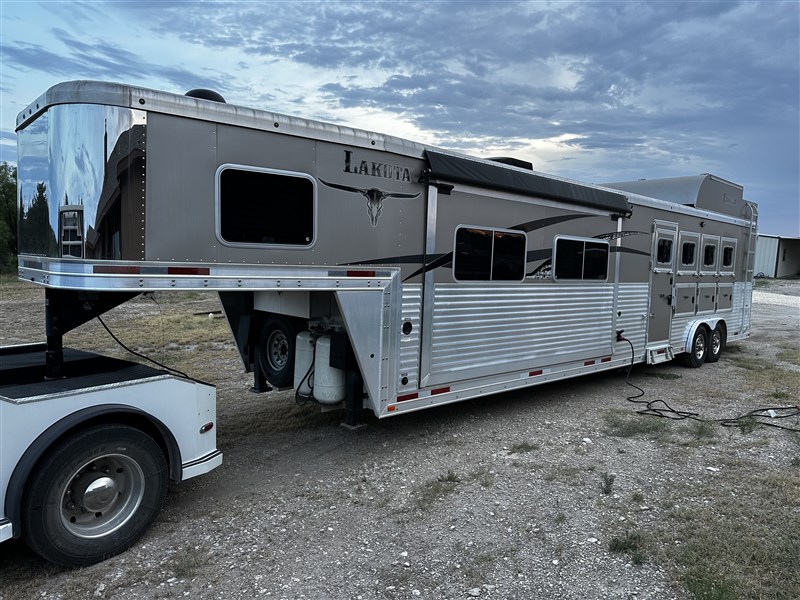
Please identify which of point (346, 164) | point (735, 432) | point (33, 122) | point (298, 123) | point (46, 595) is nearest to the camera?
point (46, 595)

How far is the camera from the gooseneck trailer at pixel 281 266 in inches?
141

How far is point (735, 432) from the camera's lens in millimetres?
6293

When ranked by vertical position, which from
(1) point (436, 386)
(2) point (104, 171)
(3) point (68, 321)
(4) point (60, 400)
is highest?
(2) point (104, 171)

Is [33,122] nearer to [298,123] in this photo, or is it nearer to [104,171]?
[104,171]

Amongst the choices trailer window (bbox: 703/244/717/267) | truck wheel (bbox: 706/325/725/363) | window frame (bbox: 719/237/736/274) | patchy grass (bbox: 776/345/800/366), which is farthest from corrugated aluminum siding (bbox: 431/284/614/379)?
patchy grass (bbox: 776/345/800/366)

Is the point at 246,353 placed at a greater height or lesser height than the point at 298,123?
lesser

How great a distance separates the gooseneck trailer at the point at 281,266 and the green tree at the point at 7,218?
2199 centimetres

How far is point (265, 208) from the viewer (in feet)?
14.1

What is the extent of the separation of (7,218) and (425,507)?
2655 centimetres

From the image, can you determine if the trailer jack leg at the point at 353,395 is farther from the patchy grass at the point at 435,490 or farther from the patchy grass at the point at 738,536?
the patchy grass at the point at 738,536

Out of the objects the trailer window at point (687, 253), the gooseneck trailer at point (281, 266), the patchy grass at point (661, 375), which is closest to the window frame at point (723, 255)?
the trailer window at point (687, 253)

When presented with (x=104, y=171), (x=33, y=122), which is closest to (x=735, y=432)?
(x=104, y=171)

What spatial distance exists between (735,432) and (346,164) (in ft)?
16.8

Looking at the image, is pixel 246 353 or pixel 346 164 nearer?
pixel 346 164
